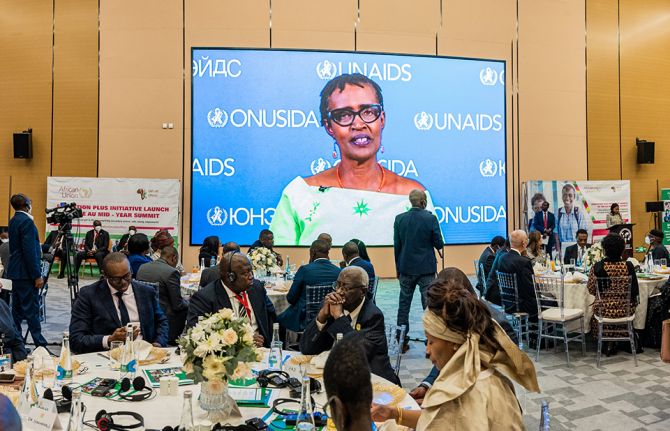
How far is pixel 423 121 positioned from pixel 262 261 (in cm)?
631

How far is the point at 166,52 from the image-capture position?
36.9 ft

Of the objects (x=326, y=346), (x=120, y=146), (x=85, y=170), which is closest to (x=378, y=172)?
(x=120, y=146)

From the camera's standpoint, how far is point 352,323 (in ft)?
10.5

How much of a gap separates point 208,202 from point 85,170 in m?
2.97

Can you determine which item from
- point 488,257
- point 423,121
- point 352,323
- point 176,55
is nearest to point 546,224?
point 423,121

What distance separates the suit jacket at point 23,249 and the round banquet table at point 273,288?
161 cm

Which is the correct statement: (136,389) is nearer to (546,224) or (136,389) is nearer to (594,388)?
(594,388)

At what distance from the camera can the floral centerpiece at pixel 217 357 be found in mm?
2037

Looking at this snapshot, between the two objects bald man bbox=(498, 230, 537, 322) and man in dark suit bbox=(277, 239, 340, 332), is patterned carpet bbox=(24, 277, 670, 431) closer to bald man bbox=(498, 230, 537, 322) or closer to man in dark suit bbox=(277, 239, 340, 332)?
bald man bbox=(498, 230, 537, 322)

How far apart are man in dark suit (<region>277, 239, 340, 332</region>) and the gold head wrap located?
308 centimetres

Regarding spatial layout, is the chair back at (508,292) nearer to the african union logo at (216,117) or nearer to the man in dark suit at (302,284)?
the man in dark suit at (302,284)

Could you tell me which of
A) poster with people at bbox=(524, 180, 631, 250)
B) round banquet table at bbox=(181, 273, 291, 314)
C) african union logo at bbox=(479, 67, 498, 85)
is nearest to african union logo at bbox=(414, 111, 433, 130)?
african union logo at bbox=(479, 67, 498, 85)

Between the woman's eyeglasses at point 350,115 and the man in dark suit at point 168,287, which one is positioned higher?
the woman's eyeglasses at point 350,115

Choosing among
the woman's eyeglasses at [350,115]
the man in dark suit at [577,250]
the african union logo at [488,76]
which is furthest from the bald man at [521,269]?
the african union logo at [488,76]
